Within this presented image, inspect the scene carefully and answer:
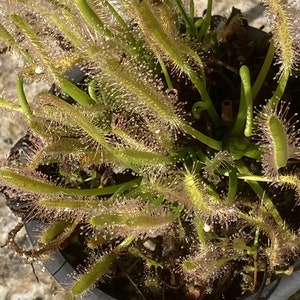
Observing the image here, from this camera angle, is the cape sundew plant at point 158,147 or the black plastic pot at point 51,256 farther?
the black plastic pot at point 51,256

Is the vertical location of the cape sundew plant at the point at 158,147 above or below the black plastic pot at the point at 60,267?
above

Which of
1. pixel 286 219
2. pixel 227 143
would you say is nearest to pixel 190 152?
pixel 227 143

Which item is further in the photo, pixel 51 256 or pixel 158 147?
pixel 51 256

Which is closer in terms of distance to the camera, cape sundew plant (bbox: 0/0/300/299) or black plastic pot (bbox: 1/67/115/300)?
cape sundew plant (bbox: 0/0/300/299)

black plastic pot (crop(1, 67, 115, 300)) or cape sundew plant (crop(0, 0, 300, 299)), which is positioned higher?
cape sundew plant (crop(0, 0, 300, 299))

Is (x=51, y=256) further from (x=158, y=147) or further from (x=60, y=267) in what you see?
(x=158, y=147)

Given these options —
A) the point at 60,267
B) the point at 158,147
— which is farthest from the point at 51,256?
the point at 158,147

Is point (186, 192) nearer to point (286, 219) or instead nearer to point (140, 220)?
point (140, 220)

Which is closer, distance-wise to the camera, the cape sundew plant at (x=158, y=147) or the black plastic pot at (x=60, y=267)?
the cape sundew plant at (x=158, y=147)
